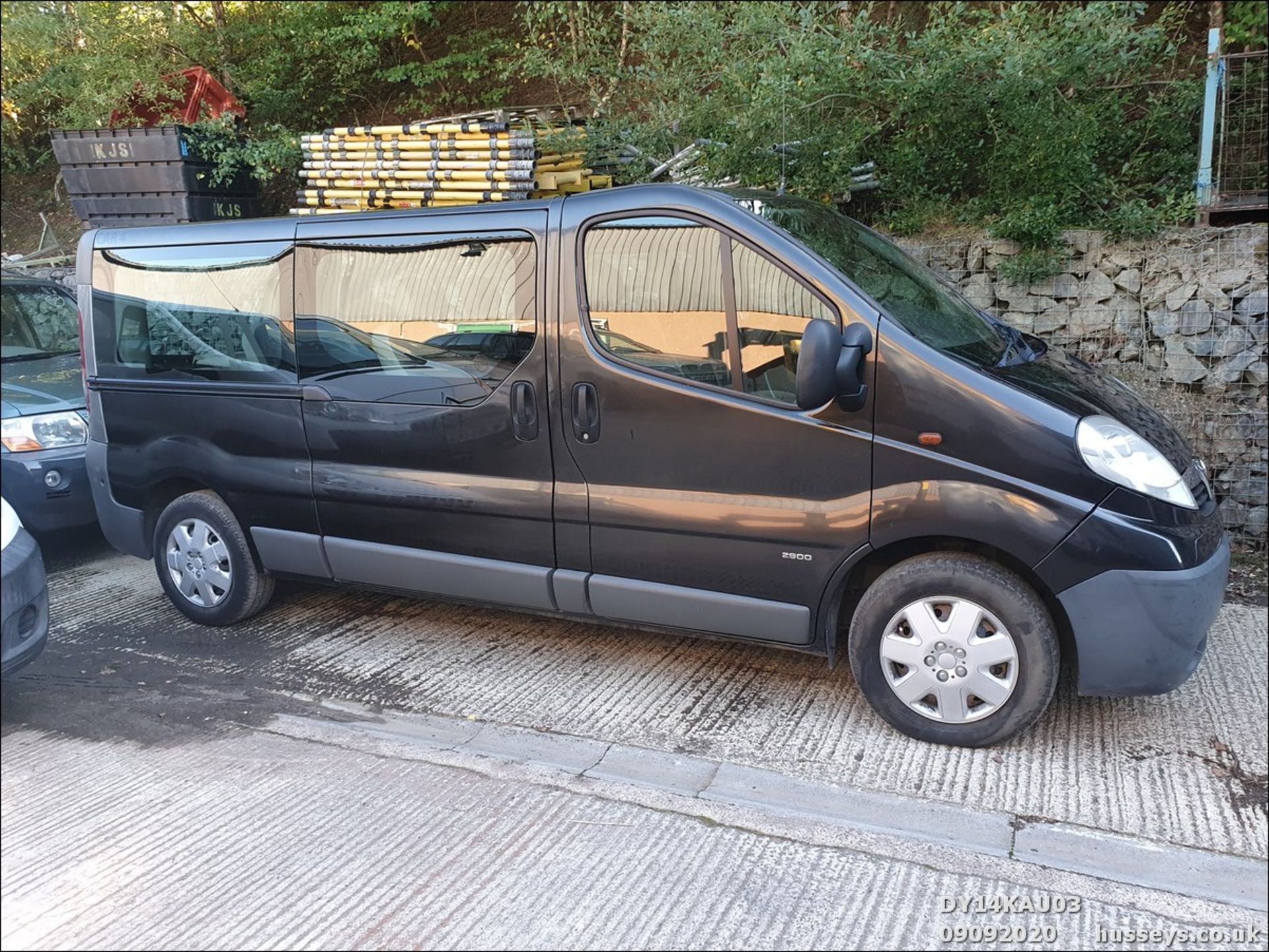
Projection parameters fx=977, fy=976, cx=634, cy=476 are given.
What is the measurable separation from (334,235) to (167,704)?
2.25m

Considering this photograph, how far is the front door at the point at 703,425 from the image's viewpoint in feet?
12.1

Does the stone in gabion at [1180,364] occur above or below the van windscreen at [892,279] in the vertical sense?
below

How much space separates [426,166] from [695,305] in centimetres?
350

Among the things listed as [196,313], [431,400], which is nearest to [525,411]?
[431,400]

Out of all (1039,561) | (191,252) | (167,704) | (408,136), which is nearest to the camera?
(1039,561)

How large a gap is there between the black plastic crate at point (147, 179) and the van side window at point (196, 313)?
3023 mm

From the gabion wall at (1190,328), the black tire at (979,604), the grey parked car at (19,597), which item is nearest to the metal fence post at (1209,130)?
the gabion wall at (1190,328)

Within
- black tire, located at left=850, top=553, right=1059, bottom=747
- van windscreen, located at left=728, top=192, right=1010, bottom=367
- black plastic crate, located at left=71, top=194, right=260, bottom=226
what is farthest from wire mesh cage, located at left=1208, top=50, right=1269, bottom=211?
black plastic crate, located at left=71, top=194, right=260, bottom=226

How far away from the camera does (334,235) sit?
4.57 meters

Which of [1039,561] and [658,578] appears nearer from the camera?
[1039,561]

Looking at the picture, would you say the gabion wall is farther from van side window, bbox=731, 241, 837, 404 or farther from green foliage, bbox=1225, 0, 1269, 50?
van side window, bbox=731, 241, 837, 404

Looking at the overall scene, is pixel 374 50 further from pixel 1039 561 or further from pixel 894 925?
pixel 894 925

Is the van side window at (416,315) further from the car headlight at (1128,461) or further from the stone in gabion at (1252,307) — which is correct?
the stone in gabion at (1252,307)

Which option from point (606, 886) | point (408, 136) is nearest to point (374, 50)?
point (408, 136)
